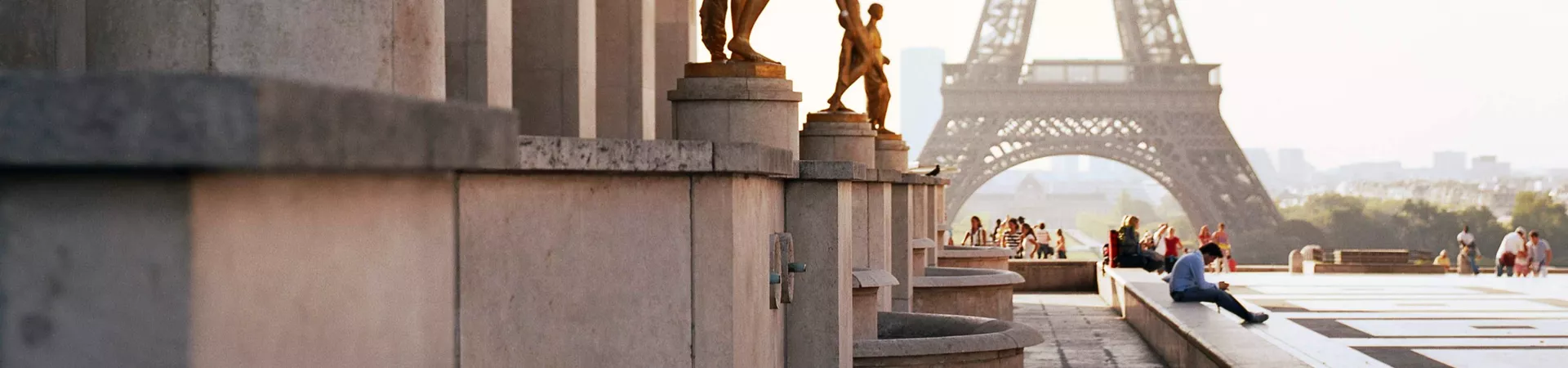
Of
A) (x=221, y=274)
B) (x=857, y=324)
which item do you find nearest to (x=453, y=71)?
(x=857, y=324)

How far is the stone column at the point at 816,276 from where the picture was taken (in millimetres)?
7457

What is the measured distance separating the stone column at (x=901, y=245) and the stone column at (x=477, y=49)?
3.66m

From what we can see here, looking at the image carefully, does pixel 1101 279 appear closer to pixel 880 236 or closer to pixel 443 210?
pixel 880 236

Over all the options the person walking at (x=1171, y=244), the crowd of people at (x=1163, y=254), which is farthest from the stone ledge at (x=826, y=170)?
the person walking at (x=1171, y=244)

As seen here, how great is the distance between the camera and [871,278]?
9844 millimetres

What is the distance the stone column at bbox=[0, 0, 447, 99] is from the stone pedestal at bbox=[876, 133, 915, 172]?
15.2m

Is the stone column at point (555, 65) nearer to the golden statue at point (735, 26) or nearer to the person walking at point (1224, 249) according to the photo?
the golden statue at point (735, 26)

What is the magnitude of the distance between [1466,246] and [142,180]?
33449 millimetres

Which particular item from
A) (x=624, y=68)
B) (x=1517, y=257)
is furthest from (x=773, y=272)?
(x=1517, y=257)

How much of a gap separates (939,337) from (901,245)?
12.5 feet

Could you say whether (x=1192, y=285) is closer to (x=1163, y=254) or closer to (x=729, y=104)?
(x=729, y=104)

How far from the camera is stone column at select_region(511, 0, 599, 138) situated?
12039mm

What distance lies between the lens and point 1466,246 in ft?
109

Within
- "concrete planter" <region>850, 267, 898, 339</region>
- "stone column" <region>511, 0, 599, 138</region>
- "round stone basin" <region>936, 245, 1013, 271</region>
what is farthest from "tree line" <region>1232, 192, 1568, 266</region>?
"concrete planter" <region>850, 267, 898, 339</region>
